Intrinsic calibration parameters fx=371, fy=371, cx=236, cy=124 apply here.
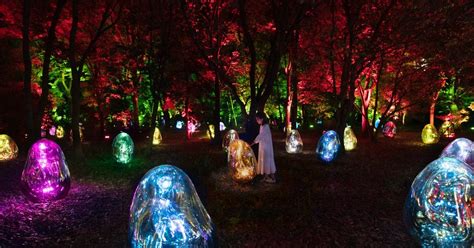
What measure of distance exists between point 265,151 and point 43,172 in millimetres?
5486

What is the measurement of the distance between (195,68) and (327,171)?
1262cm

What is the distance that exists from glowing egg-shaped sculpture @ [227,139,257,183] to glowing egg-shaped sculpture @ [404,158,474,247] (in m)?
5.32

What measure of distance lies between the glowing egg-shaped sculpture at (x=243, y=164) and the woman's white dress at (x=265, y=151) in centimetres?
22

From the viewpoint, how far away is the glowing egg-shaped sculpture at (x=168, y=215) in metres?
4.37

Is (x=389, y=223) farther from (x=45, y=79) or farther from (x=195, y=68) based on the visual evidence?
(x=195, y=68)

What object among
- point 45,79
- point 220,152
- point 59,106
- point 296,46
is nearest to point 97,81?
point 59,106

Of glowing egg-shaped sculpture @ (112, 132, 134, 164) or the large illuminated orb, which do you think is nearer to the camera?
glowing egg-shaped sculpture @ (112, 132, 134, 164)

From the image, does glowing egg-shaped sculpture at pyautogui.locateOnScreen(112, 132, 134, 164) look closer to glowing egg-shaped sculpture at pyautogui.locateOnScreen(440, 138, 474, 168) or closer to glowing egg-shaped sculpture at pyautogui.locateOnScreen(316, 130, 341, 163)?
glowing egg-shaped sculpture at pyautogui.locateOnScreen(316, 130, 341, 163)

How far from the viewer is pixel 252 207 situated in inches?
311

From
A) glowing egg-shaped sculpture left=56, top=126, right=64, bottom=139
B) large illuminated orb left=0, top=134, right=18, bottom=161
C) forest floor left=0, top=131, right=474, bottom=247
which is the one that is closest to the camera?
forest floor left=0, top=131, right=474, bottom=247

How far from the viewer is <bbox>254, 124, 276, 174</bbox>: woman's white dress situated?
1024 cm

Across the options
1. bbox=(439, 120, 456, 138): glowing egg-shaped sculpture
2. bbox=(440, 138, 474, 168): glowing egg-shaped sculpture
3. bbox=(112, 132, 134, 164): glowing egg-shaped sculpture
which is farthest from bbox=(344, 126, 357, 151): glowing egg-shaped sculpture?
bbox=(439, 120, 456, 138): glowing egg-shaped sculpture

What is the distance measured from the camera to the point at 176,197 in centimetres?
457

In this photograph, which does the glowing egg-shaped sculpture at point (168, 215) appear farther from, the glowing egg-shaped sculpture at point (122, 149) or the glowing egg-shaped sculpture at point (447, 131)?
the glowing egg-shaped sculpture at point (447, 131)
